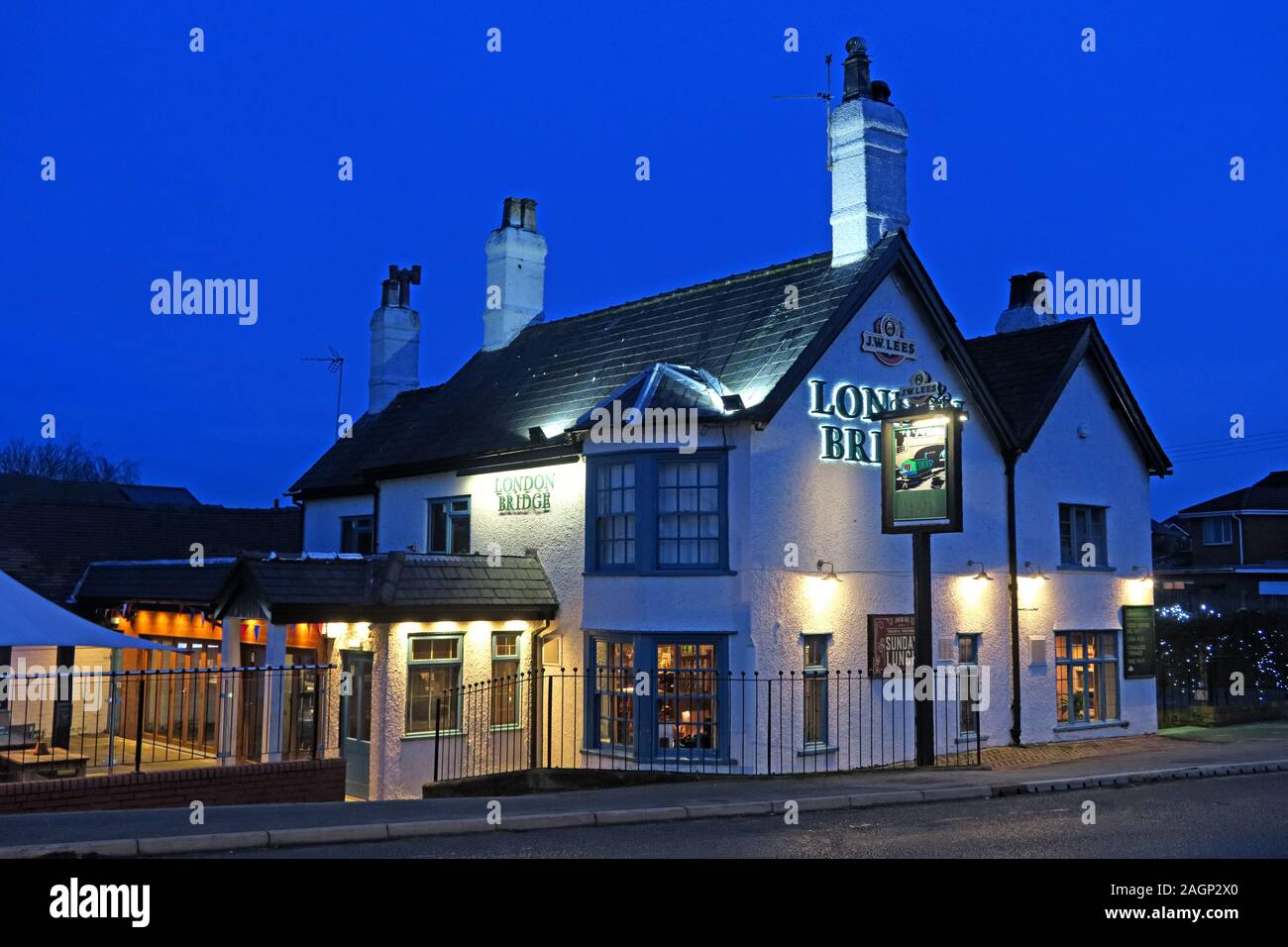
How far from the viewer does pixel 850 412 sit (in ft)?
65.5

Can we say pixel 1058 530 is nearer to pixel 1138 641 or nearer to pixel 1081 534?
pixel 1081 534

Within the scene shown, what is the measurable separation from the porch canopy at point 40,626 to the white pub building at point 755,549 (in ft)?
8.63

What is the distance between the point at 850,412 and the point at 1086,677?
7838 mm

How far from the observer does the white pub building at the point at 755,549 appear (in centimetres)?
1880

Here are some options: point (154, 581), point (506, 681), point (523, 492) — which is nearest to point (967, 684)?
point (506, 681)

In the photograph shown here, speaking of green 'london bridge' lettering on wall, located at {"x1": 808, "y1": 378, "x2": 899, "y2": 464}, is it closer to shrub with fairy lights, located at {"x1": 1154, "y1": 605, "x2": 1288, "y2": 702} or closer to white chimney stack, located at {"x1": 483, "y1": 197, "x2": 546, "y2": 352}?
white chimney stack, located at {"x1": 483, "y1": 197, "x2": 546, "y2": 352}

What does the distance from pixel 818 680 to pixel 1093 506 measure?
26.3ft

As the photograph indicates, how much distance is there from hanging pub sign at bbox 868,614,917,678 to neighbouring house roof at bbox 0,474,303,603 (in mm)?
14609

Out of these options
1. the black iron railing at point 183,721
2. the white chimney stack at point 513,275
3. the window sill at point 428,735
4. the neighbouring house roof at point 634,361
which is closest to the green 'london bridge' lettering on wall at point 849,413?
the neighbouring house roof at point 634,361

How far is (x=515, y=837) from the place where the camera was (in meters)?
12.4

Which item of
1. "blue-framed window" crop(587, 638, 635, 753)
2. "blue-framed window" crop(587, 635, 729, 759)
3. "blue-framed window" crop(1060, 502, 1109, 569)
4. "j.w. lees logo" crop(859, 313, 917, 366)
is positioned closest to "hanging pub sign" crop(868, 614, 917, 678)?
"blue-framed window" crop(587, 635, 729, 759)

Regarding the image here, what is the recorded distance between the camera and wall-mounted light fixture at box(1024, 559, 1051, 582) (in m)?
22.2

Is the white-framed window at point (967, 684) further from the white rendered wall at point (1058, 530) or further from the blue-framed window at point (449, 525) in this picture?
the blue-framed window at point (449, 525)
